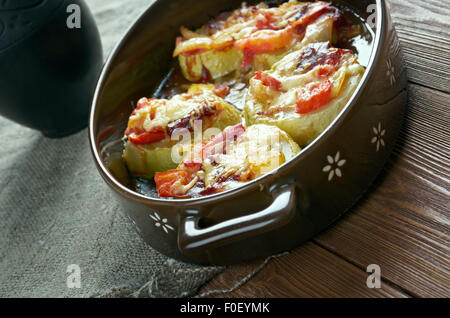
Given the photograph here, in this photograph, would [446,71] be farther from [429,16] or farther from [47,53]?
[47,53]

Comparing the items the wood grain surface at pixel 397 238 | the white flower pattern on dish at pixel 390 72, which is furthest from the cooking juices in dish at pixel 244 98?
→ the wood grain surface at pixel 397 238

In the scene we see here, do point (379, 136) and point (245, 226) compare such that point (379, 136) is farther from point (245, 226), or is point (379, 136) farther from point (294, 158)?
point (245, 226)

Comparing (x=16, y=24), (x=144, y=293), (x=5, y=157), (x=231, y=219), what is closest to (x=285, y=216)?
(x=231, y=219)

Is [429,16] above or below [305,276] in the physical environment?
above

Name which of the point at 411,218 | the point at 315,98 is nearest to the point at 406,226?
the point at 411,218

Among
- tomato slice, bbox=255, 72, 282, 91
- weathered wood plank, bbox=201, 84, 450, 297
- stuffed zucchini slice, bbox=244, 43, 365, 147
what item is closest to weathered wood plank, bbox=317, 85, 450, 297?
weathered wood plank, bbox=201, 84, 450, 297
